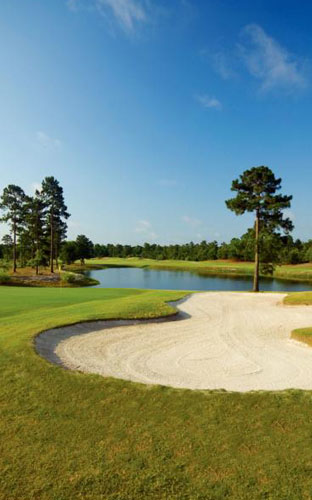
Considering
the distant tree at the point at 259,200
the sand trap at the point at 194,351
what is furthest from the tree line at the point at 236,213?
the sand trap at the point at 194,351

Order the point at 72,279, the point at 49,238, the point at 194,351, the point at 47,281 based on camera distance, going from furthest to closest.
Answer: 1. the point at 49,238
2. the point at 72,279
3. the point at 47,281
4. the point at 194,351

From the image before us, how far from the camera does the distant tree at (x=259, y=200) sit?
27453 mm

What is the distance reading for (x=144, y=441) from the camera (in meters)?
4.32

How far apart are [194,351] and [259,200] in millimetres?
21616

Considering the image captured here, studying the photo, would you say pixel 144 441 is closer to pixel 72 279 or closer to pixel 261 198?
pixel 261 198

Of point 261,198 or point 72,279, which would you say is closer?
point 261,198

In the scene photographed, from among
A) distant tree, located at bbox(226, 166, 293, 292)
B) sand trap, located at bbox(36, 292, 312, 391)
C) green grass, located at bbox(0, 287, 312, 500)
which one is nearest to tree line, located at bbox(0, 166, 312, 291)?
distant tree, located at bbox(226, 166, 293, 292)

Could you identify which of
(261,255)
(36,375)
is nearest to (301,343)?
(36,375)

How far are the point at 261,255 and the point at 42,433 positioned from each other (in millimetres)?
27491

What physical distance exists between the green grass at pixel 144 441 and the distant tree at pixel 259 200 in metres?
23.8

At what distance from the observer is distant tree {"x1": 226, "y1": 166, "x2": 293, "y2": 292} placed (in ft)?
90.1

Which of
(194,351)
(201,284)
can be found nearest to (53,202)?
(201,284)

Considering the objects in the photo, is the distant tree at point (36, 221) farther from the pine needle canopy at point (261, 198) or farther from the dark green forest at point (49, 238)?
the pine needle canopy at point (261, 198)


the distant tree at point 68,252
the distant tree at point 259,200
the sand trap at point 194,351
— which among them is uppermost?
the distant tree at point 259,200
